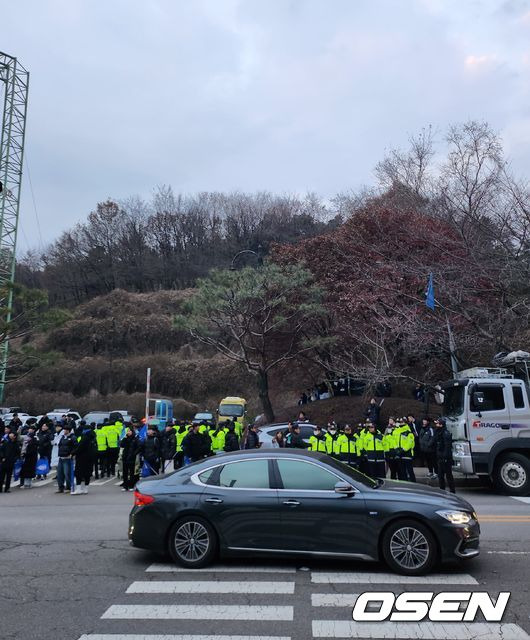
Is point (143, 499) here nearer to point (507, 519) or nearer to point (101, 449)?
point (507, 519)

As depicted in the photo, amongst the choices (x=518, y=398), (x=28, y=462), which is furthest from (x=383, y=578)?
(x=28, y=462)

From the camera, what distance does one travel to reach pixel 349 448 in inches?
624

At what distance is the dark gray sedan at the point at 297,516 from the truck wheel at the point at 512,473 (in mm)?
7579

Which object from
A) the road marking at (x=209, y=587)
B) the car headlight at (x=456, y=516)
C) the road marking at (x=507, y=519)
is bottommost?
the road marking at (x=209, y=587)

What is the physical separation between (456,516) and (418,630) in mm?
2053

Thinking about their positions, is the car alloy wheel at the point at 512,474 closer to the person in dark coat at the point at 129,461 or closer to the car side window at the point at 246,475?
the car side window at the point at 246,475

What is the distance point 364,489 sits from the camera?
7551 millimetres

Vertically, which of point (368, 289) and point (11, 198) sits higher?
point (11, 198)

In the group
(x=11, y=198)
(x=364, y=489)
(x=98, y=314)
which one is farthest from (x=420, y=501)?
(x=98, y=314)

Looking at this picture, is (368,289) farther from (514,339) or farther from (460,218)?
(514,339)

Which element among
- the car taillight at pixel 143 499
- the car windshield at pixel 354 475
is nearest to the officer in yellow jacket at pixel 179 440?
the car taillight at pixel 143 499

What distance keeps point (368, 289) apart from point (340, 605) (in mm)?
22342

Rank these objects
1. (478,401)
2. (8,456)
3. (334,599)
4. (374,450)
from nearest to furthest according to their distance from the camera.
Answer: (334,599) → (478,401) → (374,450) → (8,456)

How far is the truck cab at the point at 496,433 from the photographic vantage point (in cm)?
1441
